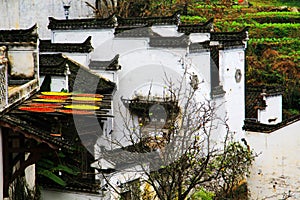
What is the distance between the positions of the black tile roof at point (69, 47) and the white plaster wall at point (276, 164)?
4745mm

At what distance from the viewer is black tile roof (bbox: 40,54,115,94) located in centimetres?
1367

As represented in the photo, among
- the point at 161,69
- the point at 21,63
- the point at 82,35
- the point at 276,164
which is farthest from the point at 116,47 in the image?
the point at 21,63

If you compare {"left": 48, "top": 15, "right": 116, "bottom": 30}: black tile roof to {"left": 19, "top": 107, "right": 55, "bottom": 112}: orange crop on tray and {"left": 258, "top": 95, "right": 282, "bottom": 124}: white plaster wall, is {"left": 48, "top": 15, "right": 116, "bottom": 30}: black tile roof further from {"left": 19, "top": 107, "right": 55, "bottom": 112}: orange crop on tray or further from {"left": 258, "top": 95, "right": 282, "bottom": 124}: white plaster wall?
{"left": 19, "top": 107, "right": 55, "bottom": 112}: orange crop on tray

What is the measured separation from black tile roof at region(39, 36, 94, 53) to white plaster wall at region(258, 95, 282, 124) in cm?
612

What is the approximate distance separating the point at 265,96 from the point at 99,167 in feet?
30.8

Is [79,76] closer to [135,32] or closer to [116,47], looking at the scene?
[116,47]

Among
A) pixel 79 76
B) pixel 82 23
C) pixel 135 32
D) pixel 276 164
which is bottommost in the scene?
pixel 276 164

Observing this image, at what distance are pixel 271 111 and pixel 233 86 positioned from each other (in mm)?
3572

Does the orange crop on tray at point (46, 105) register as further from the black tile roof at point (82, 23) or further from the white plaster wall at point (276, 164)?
the white plaster wall at point (276, 164)

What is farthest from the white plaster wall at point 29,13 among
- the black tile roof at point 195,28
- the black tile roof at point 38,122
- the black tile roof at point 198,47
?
the black tile roof at point 38,122

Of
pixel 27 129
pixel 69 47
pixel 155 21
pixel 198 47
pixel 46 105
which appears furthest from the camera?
pixel 155 21

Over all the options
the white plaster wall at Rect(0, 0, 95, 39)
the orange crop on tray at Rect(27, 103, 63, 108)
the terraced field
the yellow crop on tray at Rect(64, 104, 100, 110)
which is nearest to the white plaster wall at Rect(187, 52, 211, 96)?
the yellow crop on tray at Rect(64, 104, 100, 110)

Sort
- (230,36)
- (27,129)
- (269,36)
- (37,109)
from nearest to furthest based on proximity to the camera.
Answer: (27,129) → (37,109) → (230,36) → (269,36)

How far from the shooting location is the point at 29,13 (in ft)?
70.1
